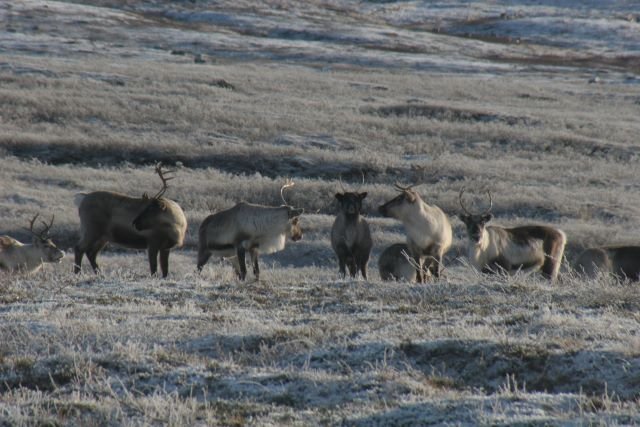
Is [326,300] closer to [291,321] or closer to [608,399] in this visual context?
[291,321]

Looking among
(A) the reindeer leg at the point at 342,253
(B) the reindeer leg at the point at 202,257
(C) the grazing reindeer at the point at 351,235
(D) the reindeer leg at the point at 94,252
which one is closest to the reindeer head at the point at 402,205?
(C) the grazing reindeer at the point at 351,235

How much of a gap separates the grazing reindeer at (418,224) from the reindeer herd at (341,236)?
0.02m

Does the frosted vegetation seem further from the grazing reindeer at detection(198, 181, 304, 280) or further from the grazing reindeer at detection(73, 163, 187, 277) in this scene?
the grazing reindeer at detection(73, 163, 187, 277)

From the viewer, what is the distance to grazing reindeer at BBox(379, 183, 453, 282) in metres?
16.2

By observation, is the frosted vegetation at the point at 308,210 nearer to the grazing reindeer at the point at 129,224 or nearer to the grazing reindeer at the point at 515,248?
the grazing reindeer at the point at 515,248

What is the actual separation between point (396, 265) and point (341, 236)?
1833 millimetres

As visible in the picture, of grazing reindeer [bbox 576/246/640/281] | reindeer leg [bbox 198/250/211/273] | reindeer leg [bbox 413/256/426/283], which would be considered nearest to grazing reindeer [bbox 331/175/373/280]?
reindeer leg [bbox 413/256/426/283]

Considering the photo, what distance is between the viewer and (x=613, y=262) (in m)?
17.3

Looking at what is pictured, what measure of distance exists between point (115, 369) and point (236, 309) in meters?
2.87

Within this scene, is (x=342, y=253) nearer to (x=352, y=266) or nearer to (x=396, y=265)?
(x=352, y=266)

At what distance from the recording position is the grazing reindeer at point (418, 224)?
53.0ft

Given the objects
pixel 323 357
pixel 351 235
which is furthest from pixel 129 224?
pixel 323 357

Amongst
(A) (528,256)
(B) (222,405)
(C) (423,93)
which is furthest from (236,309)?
(C) (423,93)

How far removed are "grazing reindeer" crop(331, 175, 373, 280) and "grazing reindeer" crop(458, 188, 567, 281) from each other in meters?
1.64
